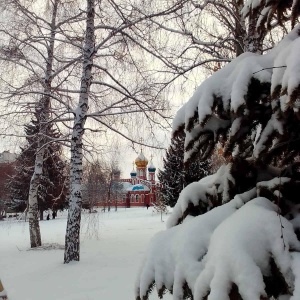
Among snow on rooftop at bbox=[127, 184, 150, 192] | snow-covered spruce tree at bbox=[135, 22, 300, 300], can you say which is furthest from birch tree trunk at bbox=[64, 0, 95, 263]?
snow on rooftop at bbox=[127, 184, 150, 192]

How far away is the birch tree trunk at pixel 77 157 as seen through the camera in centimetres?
793

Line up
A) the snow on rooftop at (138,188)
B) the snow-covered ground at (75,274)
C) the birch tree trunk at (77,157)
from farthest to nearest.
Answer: the snow on rooftop at (138,188) → the birch tree trunk at (77,157) → the snow-covered ground at (75,274)

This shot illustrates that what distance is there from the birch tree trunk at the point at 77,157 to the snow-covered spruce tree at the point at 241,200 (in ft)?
20.4

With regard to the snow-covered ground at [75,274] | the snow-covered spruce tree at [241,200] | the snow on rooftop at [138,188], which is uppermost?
the snow on rooftop at [138,188]

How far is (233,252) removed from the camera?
1384 millimetres

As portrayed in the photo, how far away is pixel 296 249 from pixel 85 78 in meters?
7.37

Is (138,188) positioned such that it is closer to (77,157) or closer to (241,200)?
(77,157)

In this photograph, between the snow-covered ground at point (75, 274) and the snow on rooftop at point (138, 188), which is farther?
the snow on rooftop at point (138, 188)

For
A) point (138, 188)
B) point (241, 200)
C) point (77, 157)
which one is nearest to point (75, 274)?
point (77, 157)

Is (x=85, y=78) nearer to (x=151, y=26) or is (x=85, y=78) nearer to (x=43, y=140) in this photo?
(x=151, y=26)

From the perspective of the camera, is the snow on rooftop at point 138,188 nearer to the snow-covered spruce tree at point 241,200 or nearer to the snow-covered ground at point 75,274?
the snow-covered ground at point 75,274

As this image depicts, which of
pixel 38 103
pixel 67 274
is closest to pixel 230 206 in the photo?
pixel 67 274

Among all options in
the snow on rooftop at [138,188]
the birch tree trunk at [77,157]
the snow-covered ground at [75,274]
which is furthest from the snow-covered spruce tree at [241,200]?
the snow on rooftop at [138,188]

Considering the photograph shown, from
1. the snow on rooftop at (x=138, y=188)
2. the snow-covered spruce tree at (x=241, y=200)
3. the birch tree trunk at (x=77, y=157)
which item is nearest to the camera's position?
the snow-covered spruce tree at (x=241, y=200)
